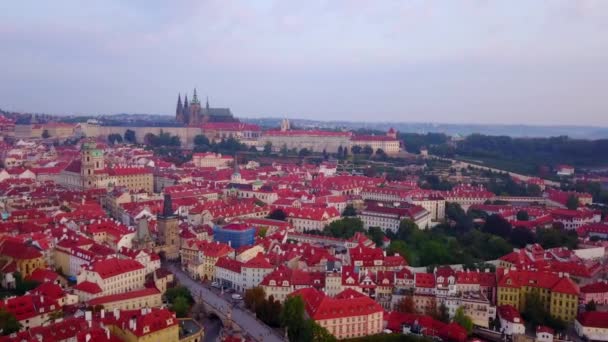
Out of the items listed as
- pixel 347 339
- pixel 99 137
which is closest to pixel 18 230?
pixel 347 339

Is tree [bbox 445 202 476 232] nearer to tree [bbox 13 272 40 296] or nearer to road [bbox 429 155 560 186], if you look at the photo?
road [bbox 429 155 560 186]

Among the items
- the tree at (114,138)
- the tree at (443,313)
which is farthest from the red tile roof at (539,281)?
the tree at (114,138)

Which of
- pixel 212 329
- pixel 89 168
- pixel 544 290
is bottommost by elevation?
pixel 212 329

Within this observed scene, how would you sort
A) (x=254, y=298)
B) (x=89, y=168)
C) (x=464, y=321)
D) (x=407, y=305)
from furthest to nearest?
1. (x=89, y=168)
2. (x=407, y=305)
3. (x=254, y=298)
4. (x=464, y=321)

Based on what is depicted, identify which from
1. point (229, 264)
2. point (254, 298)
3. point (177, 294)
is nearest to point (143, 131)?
point (229, 264)

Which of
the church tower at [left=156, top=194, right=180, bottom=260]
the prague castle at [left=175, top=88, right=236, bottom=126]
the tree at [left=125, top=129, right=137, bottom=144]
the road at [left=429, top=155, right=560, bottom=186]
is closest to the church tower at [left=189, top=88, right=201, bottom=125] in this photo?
the prague castle at [left=175, top=88, right=236, bottom=126]

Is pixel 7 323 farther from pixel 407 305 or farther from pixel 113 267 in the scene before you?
pixel 407 305
